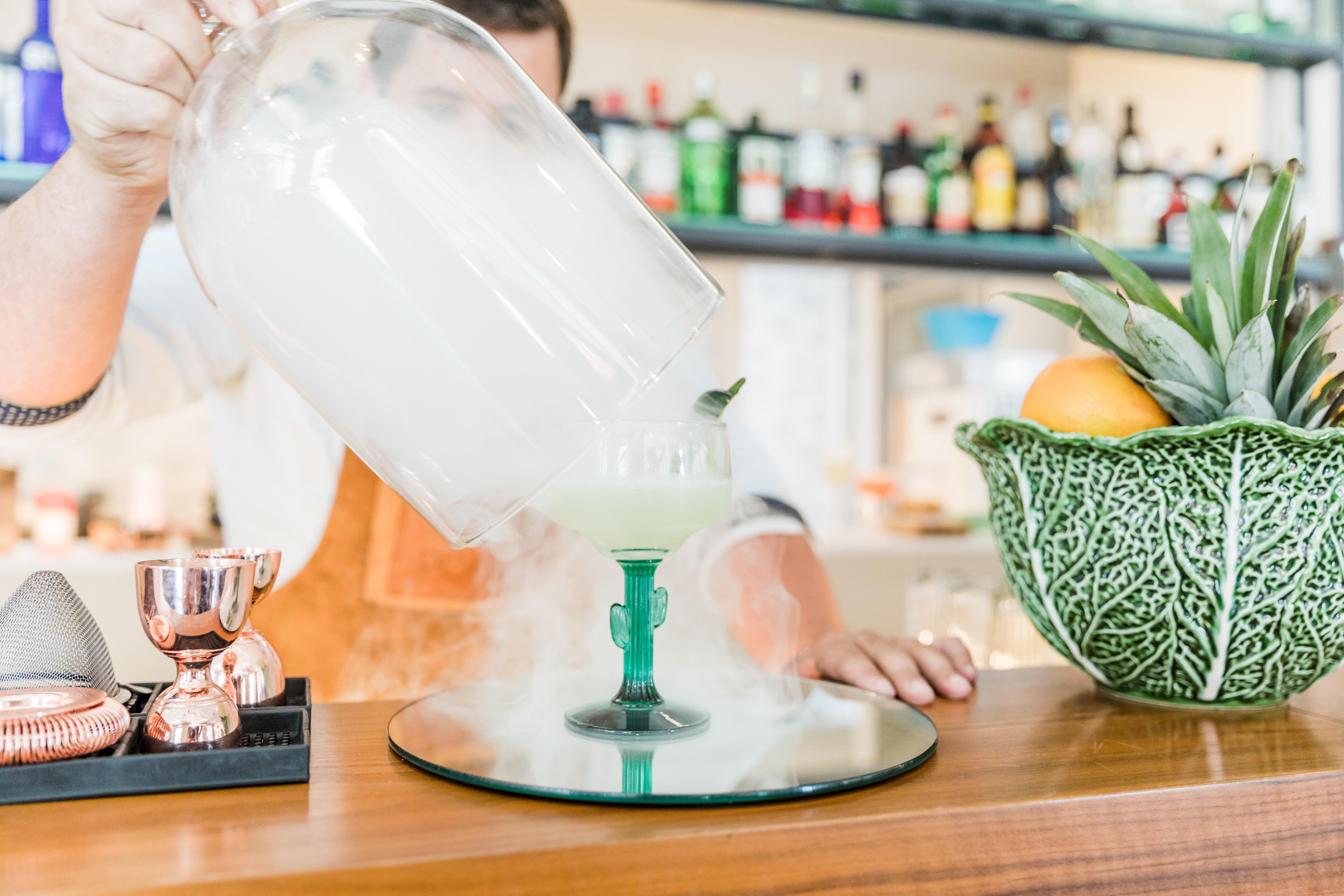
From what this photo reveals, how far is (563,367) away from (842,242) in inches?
69.8

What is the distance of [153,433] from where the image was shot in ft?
8.64

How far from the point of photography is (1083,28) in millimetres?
2223

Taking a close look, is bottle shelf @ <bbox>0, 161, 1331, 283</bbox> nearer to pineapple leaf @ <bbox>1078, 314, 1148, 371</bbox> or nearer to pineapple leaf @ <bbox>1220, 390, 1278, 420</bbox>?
pineapple leaf @ <bbox>1078, 314, 1148, 371</bbox>

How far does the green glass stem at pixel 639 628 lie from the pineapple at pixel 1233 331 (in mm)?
334

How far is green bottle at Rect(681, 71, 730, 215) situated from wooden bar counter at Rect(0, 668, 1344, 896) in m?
1.81

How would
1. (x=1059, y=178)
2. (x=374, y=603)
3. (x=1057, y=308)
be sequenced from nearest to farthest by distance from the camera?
1. (x=1057, y=308)
2. (x=374, y=603)
3. (x=1059, y=178)

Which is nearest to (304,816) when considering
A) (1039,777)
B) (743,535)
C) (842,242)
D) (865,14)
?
(1039,777)

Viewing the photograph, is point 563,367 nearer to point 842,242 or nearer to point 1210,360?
point 1210,360

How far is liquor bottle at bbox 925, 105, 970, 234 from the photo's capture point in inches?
96.5

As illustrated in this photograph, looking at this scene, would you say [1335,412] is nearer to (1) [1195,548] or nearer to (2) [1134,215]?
(1) [1195,548]

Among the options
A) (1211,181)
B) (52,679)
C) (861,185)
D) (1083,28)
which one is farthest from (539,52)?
(1211,181)

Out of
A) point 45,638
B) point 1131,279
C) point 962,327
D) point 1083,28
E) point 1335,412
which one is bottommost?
point 45,638

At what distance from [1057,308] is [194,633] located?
63 centimetres

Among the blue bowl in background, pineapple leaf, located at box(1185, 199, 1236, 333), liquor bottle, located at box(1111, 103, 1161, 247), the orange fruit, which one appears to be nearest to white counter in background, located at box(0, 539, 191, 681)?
the orange fruit
